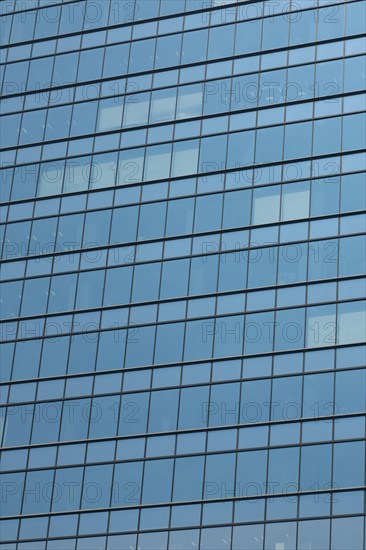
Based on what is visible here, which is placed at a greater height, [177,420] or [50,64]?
[50,64]

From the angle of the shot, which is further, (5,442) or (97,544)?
(5,442)

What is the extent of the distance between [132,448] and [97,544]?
12.3ft

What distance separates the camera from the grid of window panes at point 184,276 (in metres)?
49.9

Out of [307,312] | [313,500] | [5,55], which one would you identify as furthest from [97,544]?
[5,55]

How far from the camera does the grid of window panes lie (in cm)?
4994

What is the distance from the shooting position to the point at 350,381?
50.1 metres

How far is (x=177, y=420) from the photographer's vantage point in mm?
51844

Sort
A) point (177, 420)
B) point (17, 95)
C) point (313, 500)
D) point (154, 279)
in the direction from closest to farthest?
1. point (313, 500)
2. point (177, 420)
3. point (154, 279)
4. point (17, 95)

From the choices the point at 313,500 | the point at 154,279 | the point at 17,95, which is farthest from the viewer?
the point at 17,95

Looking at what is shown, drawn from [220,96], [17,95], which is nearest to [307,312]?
[220,96]

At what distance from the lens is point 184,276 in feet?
180

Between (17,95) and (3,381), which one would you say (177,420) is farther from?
(17,95)

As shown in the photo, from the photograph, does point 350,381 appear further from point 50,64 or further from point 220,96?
point 50,64

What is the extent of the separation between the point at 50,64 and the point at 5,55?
2506 mm
